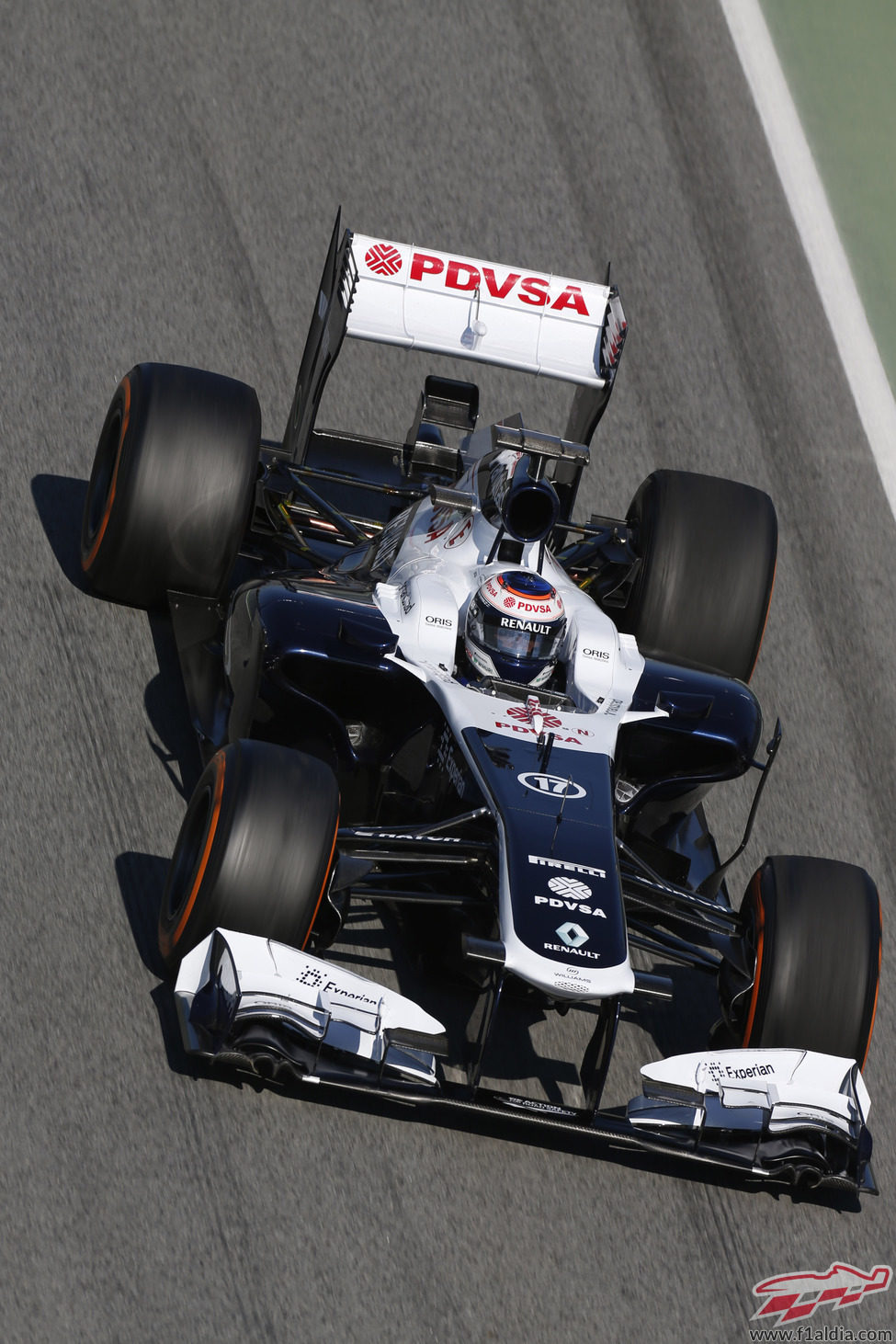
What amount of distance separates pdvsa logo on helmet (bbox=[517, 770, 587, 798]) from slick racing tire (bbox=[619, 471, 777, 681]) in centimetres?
198

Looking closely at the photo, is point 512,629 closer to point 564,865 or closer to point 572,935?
point 564,865

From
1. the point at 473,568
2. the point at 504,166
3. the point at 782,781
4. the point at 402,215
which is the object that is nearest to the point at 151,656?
A: the point at 473,568

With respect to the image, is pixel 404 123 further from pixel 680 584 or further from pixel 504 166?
pixel 680 584

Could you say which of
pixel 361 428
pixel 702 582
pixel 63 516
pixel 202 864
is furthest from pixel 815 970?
pixel 361 428

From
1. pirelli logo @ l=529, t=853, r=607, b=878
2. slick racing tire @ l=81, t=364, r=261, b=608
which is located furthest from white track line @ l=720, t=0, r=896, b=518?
pirelli logo @ l=529, t=853, r=607, b=878

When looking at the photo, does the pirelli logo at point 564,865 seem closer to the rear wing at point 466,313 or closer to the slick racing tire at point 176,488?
the slick racing tire at point 176,488

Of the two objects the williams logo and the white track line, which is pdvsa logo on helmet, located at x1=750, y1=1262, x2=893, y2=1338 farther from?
the white track line

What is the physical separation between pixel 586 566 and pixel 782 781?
1413mm

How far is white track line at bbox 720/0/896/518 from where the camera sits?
12.0 m

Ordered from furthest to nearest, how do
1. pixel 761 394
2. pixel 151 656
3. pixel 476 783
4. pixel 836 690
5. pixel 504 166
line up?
1. pixel 504 166
2. pixel 761 394
3. pixel 836 690
4. pixel 151 656
5. pixel 476 783

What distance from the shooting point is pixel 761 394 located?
38.8ft

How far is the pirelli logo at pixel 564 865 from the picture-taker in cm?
648

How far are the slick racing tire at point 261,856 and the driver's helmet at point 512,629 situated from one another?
1143 millimetres

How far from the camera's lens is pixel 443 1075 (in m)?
6.29
